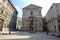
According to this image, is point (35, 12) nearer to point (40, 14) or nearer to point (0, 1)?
point (40, 14)

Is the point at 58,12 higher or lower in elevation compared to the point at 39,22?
higher

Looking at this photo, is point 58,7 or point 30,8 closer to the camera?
point 58,7

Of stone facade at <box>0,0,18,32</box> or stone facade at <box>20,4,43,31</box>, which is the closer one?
stone facade at <box>0,0,18,32</box>

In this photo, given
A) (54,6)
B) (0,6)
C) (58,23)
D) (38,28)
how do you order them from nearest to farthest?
(0,6) < (58,23) < (54,6) < (38,28)

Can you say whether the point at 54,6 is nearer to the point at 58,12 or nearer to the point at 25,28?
the point at 58,12

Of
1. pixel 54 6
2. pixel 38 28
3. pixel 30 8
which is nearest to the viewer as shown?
pixel 54 6

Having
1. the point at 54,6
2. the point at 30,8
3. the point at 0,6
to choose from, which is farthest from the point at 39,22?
the point at 0,6

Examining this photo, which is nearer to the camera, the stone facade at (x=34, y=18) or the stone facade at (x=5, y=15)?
the stone facade at (x=5, y=15)

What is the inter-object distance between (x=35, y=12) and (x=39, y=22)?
18.1 ft

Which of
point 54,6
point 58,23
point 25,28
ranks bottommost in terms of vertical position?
point 25,28

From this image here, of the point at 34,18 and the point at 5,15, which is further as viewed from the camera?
the point at 34,18

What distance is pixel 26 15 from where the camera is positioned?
135 feet

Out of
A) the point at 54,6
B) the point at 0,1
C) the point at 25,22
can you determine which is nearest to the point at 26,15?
the point at 25,22

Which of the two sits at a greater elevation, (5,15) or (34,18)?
(5,15)
